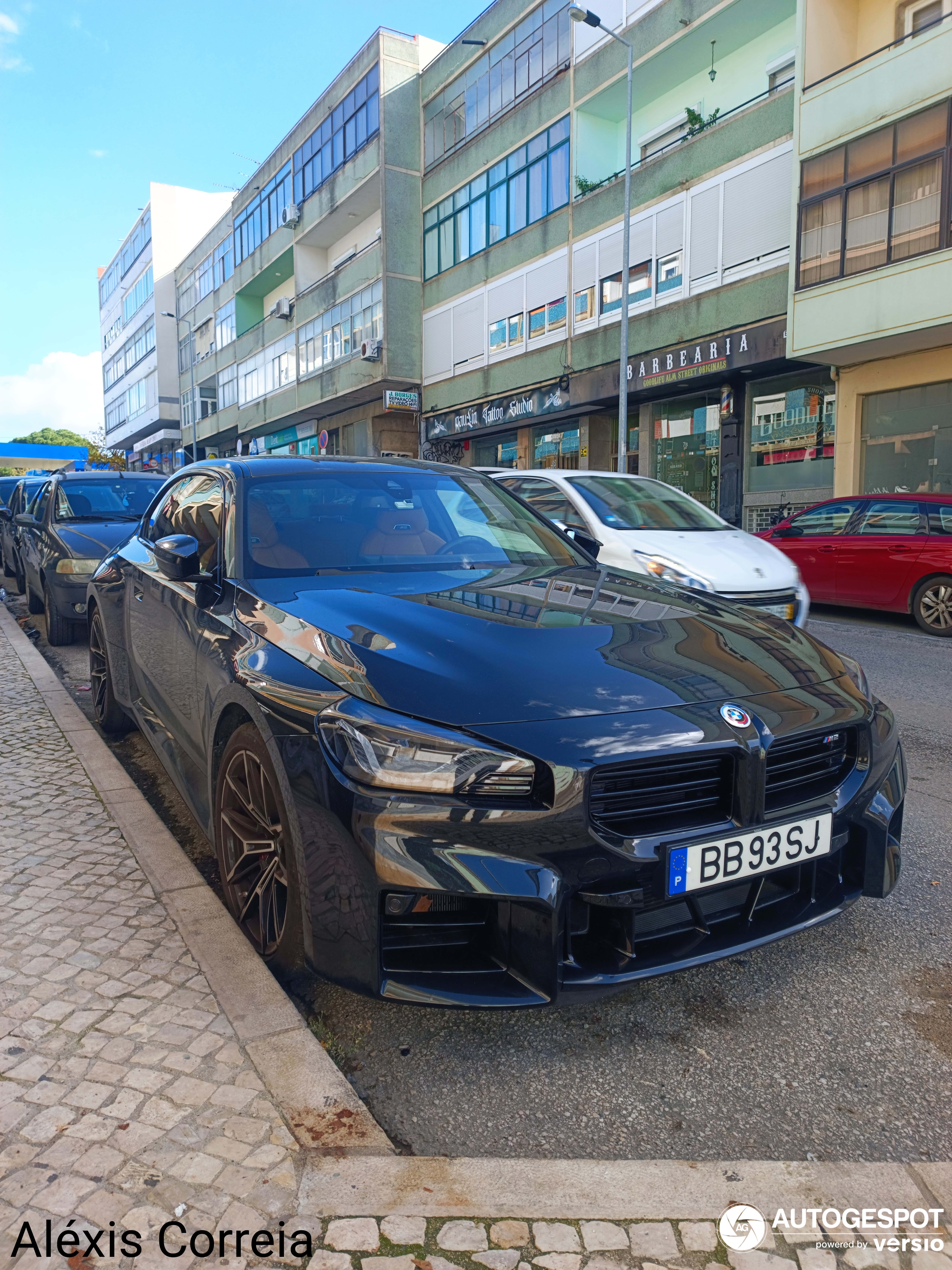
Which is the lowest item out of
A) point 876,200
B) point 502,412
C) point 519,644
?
point 519,644

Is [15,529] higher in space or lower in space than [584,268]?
lower

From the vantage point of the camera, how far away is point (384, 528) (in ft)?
11.4

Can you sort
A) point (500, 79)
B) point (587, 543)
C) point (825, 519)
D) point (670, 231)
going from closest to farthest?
point (587, 543) → point (825, 519) → point (670, 231) → point (500, 79)

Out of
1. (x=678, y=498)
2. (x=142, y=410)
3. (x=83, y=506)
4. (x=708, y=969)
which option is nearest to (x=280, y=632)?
(x=708, y=969)

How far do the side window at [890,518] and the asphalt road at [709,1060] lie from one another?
8277mm

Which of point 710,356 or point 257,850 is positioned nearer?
point 257,850

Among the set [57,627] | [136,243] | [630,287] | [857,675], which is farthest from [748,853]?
[136,243]

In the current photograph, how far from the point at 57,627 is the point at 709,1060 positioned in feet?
25.5

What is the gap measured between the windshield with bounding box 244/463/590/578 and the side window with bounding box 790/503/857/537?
8279 mm

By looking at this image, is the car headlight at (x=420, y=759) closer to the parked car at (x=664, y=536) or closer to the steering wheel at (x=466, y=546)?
the steering wheel at (x=466, y=546)

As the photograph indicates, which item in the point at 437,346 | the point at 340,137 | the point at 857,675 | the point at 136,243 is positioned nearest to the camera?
the point at 857,675

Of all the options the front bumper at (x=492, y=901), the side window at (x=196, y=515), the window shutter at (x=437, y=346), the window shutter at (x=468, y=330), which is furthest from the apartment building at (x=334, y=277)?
the front bumper at (x=492, y=901)

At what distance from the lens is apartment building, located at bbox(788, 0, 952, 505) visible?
14.4 m

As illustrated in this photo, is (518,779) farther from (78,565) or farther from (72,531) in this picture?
(72,531)
